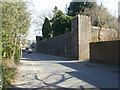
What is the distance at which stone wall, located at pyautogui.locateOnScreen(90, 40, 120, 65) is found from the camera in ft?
56.6

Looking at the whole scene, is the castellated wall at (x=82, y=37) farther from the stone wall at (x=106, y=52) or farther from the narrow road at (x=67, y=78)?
the narrow road at (x=67, y=78)

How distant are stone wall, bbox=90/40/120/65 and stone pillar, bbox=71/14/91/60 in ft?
A: 14.4

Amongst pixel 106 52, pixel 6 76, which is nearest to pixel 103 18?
pixel 106 52

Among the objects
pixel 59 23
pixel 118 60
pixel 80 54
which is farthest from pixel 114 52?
pixel 59 23

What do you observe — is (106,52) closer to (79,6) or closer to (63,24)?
(63,24)

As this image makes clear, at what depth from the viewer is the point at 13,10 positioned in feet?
37.4

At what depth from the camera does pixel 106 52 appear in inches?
753

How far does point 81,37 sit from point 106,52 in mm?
8717

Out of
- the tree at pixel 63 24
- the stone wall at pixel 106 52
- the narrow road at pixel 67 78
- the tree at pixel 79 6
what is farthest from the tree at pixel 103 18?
the narrow road at pixel 67 78

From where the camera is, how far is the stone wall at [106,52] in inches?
680

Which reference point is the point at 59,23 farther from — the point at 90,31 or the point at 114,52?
the point at 114,52

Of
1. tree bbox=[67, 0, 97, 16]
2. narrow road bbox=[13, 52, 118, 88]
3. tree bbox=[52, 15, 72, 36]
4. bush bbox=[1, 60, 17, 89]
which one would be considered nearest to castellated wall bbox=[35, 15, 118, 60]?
tree bbox=[52, 15, 72, 36]

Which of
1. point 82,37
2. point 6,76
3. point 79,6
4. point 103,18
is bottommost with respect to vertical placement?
point 6,76

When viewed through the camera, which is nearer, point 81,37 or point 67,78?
point 67,78
